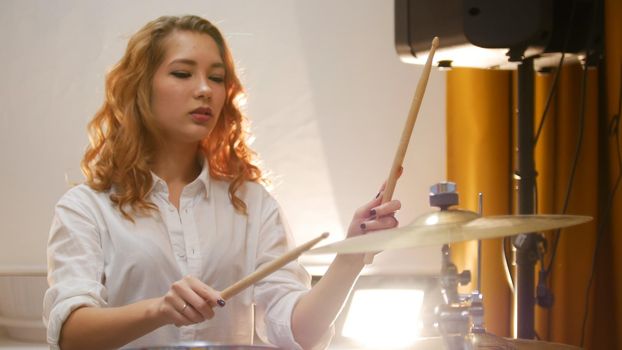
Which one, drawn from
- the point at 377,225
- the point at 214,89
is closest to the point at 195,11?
the point at 214,89

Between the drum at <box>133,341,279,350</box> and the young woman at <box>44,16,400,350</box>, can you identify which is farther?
the young woman at <box>44,16,400,350</box>

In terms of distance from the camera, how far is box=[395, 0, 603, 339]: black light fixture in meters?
1.76

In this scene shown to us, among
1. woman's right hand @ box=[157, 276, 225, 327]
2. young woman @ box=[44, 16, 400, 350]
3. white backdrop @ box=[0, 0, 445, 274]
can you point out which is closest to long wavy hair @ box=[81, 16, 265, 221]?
young woman @ box=[44, 16, 400, 350]

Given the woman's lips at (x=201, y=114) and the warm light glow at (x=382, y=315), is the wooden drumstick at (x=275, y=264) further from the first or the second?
the warm light glow at (x=382, y=315)

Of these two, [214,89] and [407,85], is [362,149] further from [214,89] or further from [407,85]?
[214,89]

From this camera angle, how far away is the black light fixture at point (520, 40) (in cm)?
176

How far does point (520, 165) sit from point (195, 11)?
104 centimetres

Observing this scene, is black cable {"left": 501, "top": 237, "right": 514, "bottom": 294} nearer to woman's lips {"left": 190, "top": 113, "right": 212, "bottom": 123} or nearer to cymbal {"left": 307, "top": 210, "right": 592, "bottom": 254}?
woman's lips {"left": 190, "top": 113, "right": 212, "bottom": 123}

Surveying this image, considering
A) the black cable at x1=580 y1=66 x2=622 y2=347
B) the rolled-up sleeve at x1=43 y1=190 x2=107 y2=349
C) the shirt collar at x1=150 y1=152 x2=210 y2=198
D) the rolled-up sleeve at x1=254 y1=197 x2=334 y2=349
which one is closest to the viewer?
the rolled-up sleeve at x1=43 y1=190 x2=107 y2=349

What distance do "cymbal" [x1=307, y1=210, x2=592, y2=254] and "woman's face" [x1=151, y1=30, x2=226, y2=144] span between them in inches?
28.5

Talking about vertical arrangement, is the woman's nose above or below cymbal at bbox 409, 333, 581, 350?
above

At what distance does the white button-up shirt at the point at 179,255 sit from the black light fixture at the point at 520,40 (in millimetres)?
462

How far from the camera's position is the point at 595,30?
1866 millimetres

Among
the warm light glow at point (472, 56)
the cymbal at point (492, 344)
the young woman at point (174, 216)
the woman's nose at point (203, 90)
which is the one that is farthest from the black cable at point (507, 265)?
the woman's nose at point (203, 90)
